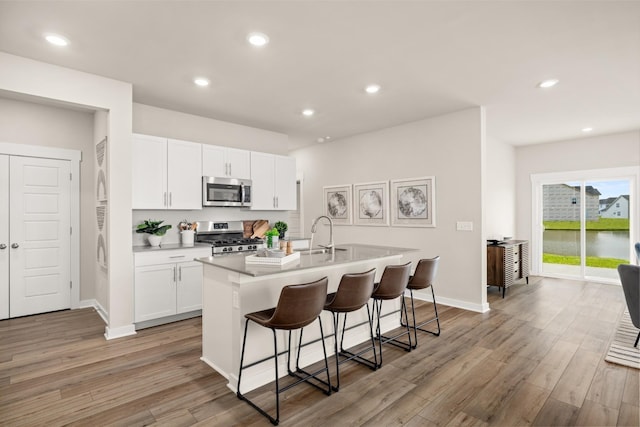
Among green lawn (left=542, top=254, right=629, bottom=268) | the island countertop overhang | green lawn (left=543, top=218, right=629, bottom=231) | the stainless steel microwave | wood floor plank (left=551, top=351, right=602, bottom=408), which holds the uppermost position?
the stainless steel microwave

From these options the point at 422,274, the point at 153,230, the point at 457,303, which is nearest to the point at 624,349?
the point at 457,303

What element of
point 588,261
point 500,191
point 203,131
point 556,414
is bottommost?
point 556,414

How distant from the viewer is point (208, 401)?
2.43 m

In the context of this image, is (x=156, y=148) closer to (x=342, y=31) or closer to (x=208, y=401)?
(x=342, y=31)

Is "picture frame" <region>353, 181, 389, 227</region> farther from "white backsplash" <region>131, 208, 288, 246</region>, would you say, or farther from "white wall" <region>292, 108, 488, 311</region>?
"white backsplash" <region>131, 208, 288, 246</region>

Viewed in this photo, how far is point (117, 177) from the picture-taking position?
3.68 metres

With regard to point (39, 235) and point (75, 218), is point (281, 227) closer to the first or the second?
point (75, 218)

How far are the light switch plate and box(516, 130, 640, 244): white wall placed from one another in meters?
3.43

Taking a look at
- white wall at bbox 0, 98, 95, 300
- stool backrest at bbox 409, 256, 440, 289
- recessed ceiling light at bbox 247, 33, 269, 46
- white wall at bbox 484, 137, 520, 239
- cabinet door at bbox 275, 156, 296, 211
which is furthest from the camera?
white wall at bbox 484, 137, 520, 239

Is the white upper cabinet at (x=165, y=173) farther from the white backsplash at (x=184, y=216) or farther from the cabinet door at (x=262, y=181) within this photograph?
the cabinet door at (x=262, y=181)

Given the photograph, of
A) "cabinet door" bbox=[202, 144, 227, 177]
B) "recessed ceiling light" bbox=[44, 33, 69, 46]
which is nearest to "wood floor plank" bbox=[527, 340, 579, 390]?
"cabinet door" bbox=[202, 144, 227, 177]

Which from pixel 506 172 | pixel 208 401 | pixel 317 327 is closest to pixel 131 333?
pixel 208 401

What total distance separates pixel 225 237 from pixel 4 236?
2665 millimetres

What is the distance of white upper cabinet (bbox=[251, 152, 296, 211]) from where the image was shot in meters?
5.36
